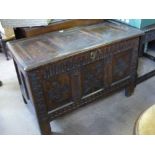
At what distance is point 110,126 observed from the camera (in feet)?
5.69

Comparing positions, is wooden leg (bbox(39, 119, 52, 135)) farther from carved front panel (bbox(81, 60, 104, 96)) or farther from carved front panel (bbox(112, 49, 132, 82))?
carved front panel (bbox(112, 49, 132, 82))

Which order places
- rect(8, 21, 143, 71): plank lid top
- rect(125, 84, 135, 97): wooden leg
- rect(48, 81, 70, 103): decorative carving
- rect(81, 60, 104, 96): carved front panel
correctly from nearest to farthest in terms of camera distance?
rect(8, 21, 143, 71): plank lid top < rect(48, 81, 70, 103): decorative carving < rect(81, 60, 104, 96): carved front panel < rect(125, 84, 135, 97): wooden leg

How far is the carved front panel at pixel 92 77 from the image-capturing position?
1.58 meters

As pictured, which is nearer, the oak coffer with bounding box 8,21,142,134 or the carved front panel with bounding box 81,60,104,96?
the oak coffer with bounding box 8,21,142,134

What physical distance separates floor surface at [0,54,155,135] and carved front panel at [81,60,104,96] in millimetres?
297

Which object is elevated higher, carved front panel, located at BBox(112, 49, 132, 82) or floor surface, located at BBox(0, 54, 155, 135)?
carved front panel, located at BBox(112, 49, 132, 82)

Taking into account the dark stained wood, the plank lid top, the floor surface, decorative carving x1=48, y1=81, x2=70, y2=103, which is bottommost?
the floor surface

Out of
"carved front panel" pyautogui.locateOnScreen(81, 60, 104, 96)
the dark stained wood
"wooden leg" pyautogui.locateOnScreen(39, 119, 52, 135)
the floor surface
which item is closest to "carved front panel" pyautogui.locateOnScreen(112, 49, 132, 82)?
"carved front panel" pyautogui.locateOnScreen(81, 60, 104, 96)

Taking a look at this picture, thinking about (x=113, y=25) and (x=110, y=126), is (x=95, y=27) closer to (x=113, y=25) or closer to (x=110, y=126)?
(x=113, y=25)

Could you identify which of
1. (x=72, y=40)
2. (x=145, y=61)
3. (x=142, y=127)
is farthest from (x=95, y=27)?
(x=142, y=127)

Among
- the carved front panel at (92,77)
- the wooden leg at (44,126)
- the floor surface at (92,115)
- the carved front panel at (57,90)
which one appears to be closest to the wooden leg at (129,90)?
the floor surface at (92,115)

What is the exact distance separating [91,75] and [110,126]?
0.50 meters

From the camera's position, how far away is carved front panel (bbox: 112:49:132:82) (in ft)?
5.62

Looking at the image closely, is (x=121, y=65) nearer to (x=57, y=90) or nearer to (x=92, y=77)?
(x=92, y=77)
